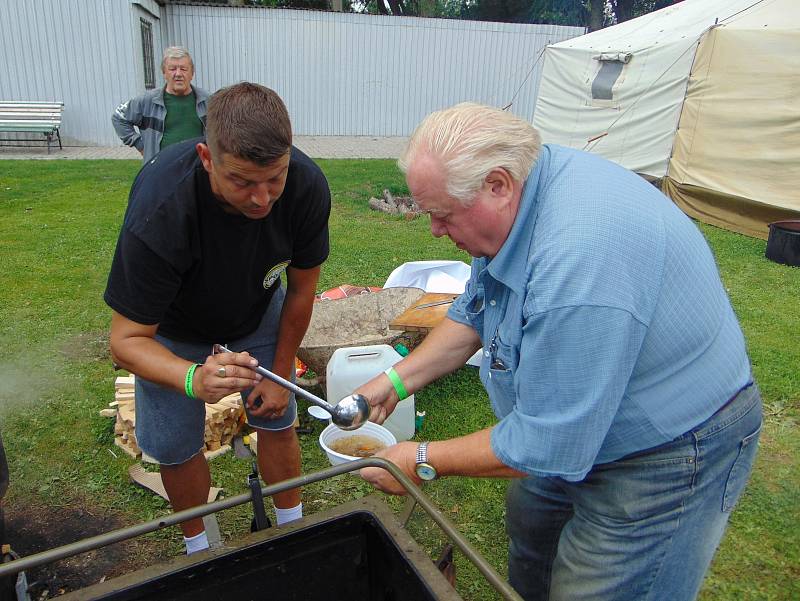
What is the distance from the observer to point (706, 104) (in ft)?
27.8

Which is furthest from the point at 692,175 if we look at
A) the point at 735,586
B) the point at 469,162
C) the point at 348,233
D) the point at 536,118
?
the point at 469,162

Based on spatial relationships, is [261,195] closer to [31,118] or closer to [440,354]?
[440,354]

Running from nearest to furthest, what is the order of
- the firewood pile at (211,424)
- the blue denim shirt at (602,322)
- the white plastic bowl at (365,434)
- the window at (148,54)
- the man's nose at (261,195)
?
the blue denim shirt at (602,322), the man's nose at (261,195), the white plastic bowl at (365,434), the firewood pile at (211,424), the window at (148,54)

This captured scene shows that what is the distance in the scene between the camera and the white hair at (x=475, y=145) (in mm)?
1322

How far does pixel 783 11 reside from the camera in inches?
311

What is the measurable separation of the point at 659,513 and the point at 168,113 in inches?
221

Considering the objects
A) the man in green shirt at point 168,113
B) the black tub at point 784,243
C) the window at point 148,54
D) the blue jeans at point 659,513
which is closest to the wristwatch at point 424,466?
the blue jeans at point 659,513

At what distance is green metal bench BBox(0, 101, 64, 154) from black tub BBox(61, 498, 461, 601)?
12758mm

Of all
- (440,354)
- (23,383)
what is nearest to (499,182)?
(440,354)

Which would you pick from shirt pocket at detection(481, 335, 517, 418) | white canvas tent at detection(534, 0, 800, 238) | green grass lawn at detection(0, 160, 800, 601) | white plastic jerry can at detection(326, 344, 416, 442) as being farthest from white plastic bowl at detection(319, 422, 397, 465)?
white canvas tent at detection(534, 0, 800, 238)

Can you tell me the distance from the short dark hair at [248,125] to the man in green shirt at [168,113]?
451cm

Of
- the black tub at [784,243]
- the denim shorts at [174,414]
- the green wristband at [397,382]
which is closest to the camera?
the green wristband at [397,382]

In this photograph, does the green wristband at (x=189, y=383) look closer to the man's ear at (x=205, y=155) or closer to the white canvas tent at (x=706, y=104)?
the man's ear at (x=205, y=155)

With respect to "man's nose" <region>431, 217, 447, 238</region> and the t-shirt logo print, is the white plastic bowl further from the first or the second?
"man's nose" <region>431, 217, 447, 238</region>
